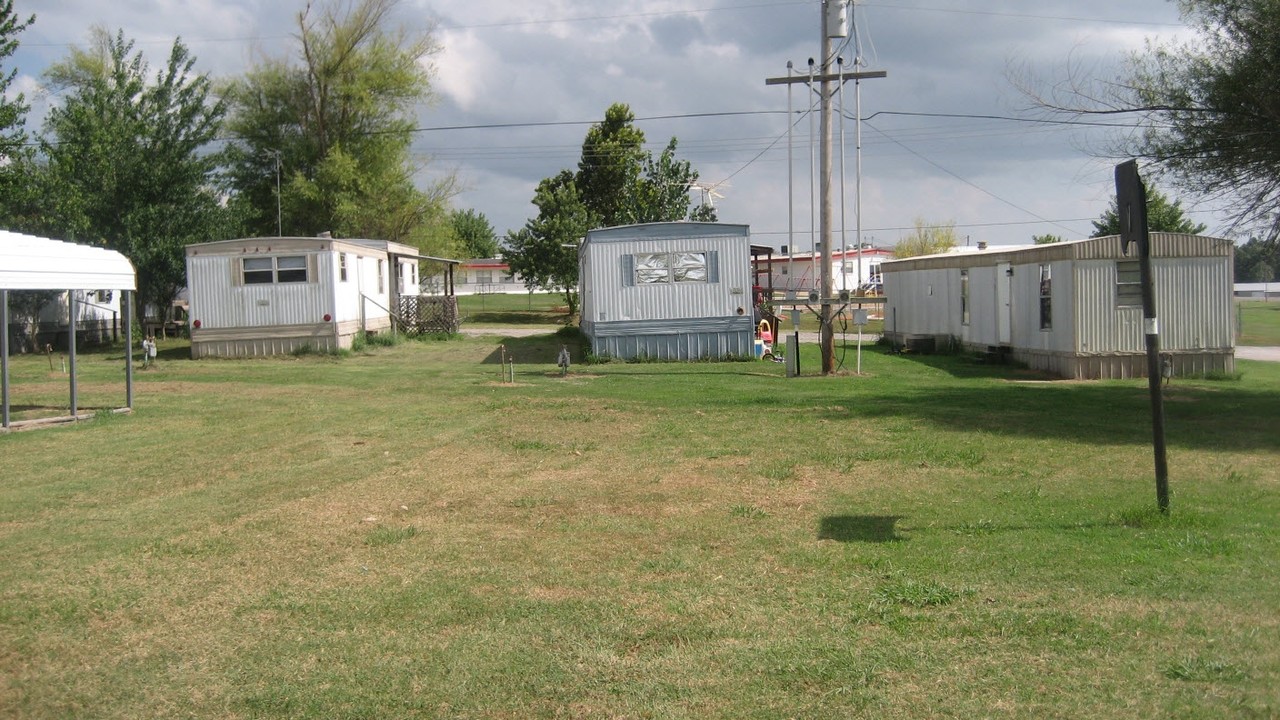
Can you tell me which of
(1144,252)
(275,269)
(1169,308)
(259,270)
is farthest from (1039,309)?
(259,270)

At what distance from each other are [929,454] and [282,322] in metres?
17.6

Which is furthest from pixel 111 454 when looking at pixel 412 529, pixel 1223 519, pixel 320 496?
pixel 1223 519

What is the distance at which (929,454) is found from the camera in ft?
33.1

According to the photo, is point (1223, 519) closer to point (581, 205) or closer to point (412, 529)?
point (412, 529)

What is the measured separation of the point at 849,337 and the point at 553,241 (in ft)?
54.7

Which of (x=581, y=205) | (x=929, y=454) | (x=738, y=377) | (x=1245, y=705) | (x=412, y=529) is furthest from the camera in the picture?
(x=581, y=205)

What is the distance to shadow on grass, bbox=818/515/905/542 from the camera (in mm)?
6973

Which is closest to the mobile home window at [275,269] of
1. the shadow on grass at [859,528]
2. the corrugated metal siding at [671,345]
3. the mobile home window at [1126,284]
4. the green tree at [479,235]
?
the corrugated metal siding at [671,345]

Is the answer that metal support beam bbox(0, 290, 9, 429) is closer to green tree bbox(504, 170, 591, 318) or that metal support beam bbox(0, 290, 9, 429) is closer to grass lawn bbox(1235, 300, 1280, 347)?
grass lawn bbox(1235, 300, 1280, 347)

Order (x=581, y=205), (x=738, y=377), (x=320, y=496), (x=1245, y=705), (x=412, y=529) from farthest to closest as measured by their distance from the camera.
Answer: (x=581, y=205) < (x=738, y=377) < (x=320, y=496) < (x=412, y=529) < (x=1245, y=705)

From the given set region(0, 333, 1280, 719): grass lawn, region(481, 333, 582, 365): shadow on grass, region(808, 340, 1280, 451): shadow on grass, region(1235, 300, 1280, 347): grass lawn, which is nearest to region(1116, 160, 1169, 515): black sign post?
region(0, 333, 1280, 719): grass lawn

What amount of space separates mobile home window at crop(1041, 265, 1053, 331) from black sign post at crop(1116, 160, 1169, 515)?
44.4ft

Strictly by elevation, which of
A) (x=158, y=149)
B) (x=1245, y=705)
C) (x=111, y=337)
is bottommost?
(x=1245, y=705)

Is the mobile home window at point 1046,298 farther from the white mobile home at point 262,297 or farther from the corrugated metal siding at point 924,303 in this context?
the white mobile home at point 262,297
